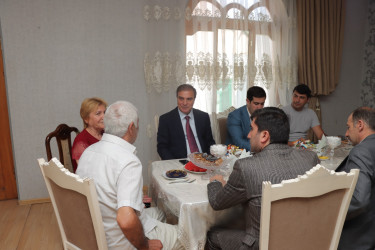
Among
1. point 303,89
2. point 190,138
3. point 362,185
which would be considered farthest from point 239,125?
point 362,185

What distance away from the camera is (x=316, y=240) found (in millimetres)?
1331

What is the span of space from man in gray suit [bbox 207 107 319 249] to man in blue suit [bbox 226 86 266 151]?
1270 mm

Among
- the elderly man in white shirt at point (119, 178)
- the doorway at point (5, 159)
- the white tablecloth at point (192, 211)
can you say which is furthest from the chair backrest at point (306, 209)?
the doorway at point (5, 159)

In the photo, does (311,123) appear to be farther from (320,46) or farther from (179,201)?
(179,201)

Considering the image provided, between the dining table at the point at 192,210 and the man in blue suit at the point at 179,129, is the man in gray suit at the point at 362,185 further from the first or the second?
the man in blue suit at the point at 179,129

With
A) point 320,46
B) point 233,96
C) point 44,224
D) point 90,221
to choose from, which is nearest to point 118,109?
point 90,221

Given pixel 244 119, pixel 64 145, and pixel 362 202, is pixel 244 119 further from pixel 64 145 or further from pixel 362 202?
pixel 64 145

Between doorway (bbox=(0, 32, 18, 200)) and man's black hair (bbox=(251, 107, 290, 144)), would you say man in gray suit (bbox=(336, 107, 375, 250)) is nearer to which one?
man's black hair (bbox=(251, 107, 290, 144))

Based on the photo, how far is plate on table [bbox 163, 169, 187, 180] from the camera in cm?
183

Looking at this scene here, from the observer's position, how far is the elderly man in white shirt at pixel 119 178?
4.23ft

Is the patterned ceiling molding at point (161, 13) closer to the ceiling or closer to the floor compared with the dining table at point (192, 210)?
closer to the ceiling

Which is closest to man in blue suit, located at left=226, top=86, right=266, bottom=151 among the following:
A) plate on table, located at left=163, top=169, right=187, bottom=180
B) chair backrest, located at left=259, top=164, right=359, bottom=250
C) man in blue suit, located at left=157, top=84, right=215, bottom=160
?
man in blue suit, located at left=157, top=84, right=215, bottom=160

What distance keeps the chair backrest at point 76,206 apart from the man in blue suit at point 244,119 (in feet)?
5.62

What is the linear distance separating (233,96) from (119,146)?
240cm
